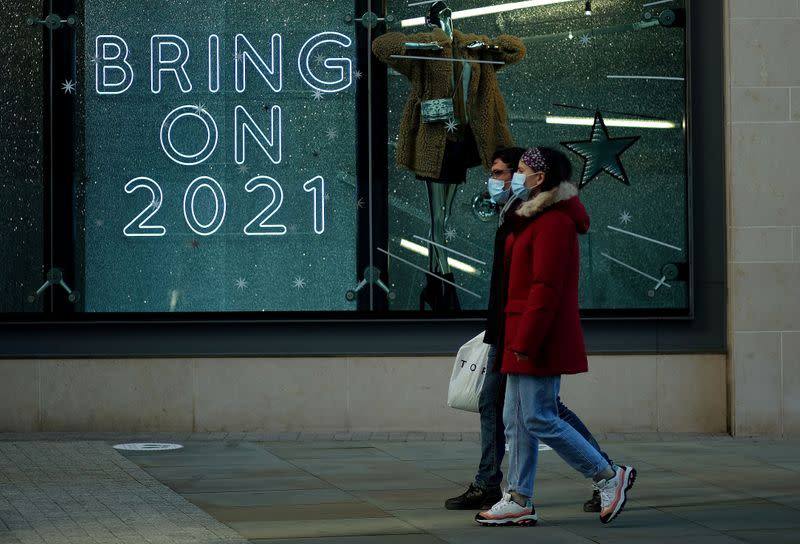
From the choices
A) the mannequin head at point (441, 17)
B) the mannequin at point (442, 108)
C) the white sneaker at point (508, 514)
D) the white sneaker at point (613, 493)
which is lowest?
the white sneaker at point (508, 514)

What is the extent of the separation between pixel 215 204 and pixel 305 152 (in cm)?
84

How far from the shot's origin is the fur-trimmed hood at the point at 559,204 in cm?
731

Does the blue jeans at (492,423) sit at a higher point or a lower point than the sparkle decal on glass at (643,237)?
lower

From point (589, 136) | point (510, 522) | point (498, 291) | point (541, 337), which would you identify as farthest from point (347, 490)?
point (589, 136)

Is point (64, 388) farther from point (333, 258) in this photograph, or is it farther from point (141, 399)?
point (333, 258)

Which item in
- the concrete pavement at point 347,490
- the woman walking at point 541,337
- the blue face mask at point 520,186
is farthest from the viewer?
the blue face mask at point 520,186

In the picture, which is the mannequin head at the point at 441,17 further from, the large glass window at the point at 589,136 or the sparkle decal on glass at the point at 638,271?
the sparkle decal on glass at the point at 638,271

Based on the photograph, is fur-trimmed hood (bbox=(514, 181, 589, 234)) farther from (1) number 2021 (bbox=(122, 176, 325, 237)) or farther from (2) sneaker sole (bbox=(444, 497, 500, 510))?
(1) number 2021 (bbox=(122, 176, 325, 237))

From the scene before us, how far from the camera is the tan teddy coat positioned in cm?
1155

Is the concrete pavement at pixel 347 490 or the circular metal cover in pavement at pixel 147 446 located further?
the circular metal cover in pavement at pixel 147 446

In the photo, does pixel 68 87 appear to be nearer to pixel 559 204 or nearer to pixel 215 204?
pixel 215 204

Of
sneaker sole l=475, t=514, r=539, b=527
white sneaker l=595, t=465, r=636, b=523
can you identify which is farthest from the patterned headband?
sneaker sole l=475, t=514, r=539, b=527

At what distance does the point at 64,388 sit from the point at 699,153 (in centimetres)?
535

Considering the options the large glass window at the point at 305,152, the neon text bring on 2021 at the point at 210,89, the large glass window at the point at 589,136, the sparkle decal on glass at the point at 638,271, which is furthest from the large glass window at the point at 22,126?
the sparkle decal on glass at the point at 638,271
